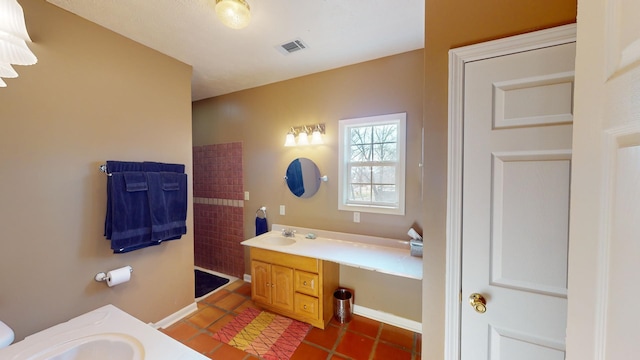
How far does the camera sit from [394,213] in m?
2.10

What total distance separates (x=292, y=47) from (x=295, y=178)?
132 centimetres

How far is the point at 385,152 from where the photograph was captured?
7.22 ft

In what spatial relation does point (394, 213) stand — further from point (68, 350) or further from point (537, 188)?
point (68, 350)

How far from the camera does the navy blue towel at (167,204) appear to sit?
1.88 meters

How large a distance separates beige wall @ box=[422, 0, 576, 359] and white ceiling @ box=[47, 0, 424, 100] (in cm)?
53

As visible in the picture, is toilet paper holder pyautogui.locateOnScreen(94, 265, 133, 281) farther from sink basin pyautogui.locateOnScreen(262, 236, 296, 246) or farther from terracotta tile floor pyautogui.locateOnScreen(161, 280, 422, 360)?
sink basin pyautogui.locateOnScreen(262, 236, 296, 246)

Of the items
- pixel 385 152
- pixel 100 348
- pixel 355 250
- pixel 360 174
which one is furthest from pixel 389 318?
pixel 100 348

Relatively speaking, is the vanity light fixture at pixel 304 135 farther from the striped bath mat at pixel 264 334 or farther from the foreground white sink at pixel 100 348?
the foreground white sink at pixel 100 348

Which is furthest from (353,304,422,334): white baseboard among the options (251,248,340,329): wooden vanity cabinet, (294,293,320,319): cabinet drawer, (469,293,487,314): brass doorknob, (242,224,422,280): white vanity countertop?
(469,293,487,314): brass doorknob

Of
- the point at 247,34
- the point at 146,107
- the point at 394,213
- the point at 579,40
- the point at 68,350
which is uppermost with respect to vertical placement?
the point at 247,34

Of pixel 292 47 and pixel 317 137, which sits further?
pixel 317 137

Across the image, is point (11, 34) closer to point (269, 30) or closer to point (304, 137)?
point (269, 30)

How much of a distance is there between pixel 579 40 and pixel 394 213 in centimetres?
173

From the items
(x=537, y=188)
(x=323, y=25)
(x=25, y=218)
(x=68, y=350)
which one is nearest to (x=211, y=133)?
(x=25, y=218)
